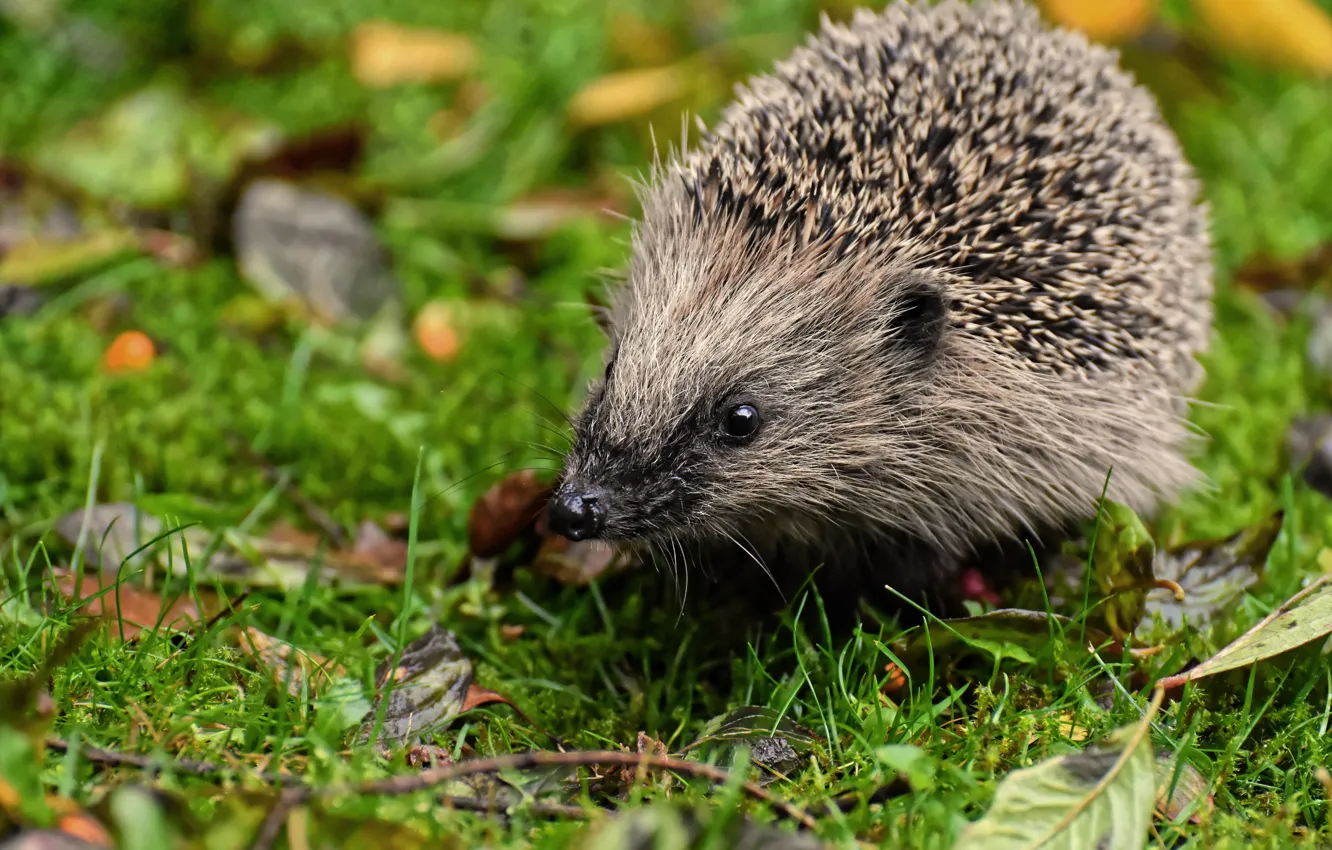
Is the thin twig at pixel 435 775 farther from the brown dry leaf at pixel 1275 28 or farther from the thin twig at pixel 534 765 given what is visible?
the brown dry leaf at pixel 1275 28

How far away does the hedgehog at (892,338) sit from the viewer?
3.50m

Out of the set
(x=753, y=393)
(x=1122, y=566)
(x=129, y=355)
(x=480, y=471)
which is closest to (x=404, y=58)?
(x=129, y=355)

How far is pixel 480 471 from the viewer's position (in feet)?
12.7

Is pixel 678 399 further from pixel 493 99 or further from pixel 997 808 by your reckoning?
pixel 493 99

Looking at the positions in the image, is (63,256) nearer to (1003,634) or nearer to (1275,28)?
(1003,634)

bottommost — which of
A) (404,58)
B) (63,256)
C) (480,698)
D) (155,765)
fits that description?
(480,698)

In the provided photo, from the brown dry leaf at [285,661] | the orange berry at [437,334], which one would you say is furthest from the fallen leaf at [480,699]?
the orange berry at [437,334]

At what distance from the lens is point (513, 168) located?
619 cm

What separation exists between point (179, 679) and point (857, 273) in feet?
6.58

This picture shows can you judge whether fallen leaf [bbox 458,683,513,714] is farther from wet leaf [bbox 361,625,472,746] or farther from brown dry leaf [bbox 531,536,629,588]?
brown dry leaf [bbox 531,536,629,588]

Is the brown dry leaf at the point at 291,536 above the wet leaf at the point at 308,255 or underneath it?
underneath

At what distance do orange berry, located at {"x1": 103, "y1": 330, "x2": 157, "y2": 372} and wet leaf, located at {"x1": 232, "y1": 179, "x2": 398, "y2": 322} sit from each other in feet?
2.13

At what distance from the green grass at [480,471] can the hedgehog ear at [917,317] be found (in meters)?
0.77

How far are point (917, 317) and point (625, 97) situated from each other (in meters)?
3.01
